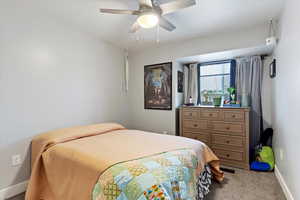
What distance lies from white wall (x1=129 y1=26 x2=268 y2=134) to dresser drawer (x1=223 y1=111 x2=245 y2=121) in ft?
3.38

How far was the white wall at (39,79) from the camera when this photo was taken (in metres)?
1.90

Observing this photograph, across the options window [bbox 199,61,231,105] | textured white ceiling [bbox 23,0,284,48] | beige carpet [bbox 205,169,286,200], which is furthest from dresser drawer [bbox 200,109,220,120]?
textured white ceiling [bbox 23,0,284,48]

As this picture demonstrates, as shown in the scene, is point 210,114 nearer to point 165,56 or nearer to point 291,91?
point 291,91

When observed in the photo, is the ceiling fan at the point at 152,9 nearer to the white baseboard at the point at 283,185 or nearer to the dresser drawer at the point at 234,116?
the dresser drawer at the point at 234,116

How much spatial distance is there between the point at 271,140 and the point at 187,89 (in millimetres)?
1824

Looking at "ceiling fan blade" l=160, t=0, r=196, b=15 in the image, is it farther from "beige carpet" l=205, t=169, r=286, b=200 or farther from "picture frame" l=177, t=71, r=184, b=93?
"beige carpet" l=205, t=169, r=286, b=200

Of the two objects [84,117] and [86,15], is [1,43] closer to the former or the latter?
[86,15]

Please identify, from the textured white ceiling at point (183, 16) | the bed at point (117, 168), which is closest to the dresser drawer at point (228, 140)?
the bed at point (117, 168)

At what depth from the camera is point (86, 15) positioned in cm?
225

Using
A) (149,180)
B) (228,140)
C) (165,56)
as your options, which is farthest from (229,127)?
(149,180)

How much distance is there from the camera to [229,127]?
2.75 meters

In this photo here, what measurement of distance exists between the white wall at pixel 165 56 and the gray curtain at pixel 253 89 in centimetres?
55

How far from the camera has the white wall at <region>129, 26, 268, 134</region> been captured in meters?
2.58

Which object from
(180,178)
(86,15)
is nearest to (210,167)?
(180,178)
